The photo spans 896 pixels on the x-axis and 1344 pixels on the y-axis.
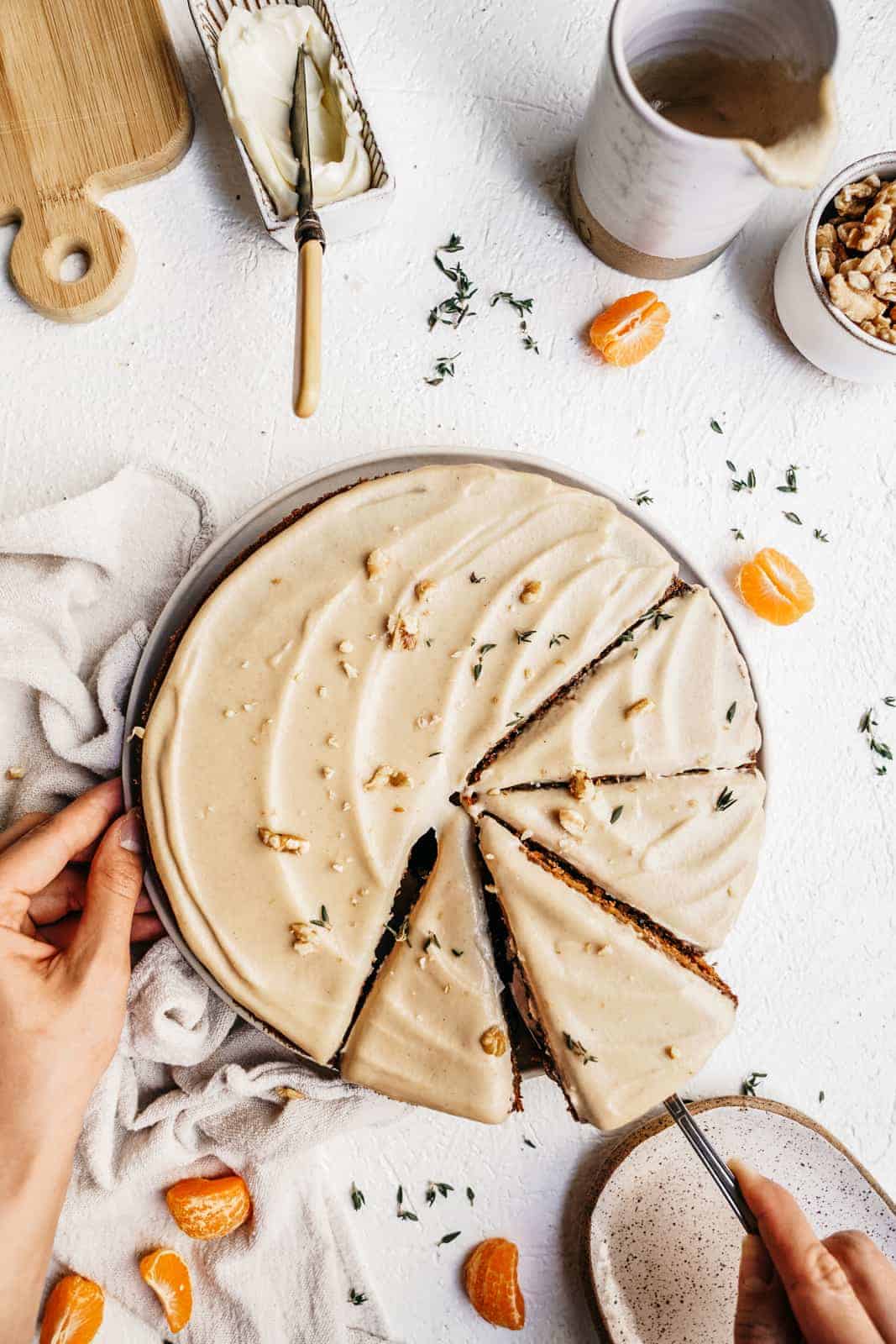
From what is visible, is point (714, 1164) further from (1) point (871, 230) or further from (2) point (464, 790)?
(1) point (871, 230)

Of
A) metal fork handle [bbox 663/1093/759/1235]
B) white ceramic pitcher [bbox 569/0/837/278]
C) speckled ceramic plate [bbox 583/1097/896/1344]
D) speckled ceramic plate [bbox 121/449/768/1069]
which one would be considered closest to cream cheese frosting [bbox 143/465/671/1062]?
speckled ceramic plate [bbox 121/449/768/1069]

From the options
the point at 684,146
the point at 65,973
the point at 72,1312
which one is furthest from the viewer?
the point at 72,1312

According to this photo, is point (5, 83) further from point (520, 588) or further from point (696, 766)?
point (696, 766)

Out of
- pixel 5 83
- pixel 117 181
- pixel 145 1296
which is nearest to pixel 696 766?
pixel 145 1296

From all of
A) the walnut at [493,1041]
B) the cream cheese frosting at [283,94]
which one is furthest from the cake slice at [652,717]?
the cream cheese frosting at [283,94]

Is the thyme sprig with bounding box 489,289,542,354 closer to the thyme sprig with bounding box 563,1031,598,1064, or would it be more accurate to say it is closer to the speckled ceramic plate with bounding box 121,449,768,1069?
the speckled ceramic plate with bounding box 121,449,768,1069

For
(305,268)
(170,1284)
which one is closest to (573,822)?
(305,268)

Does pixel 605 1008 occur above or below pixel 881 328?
below
